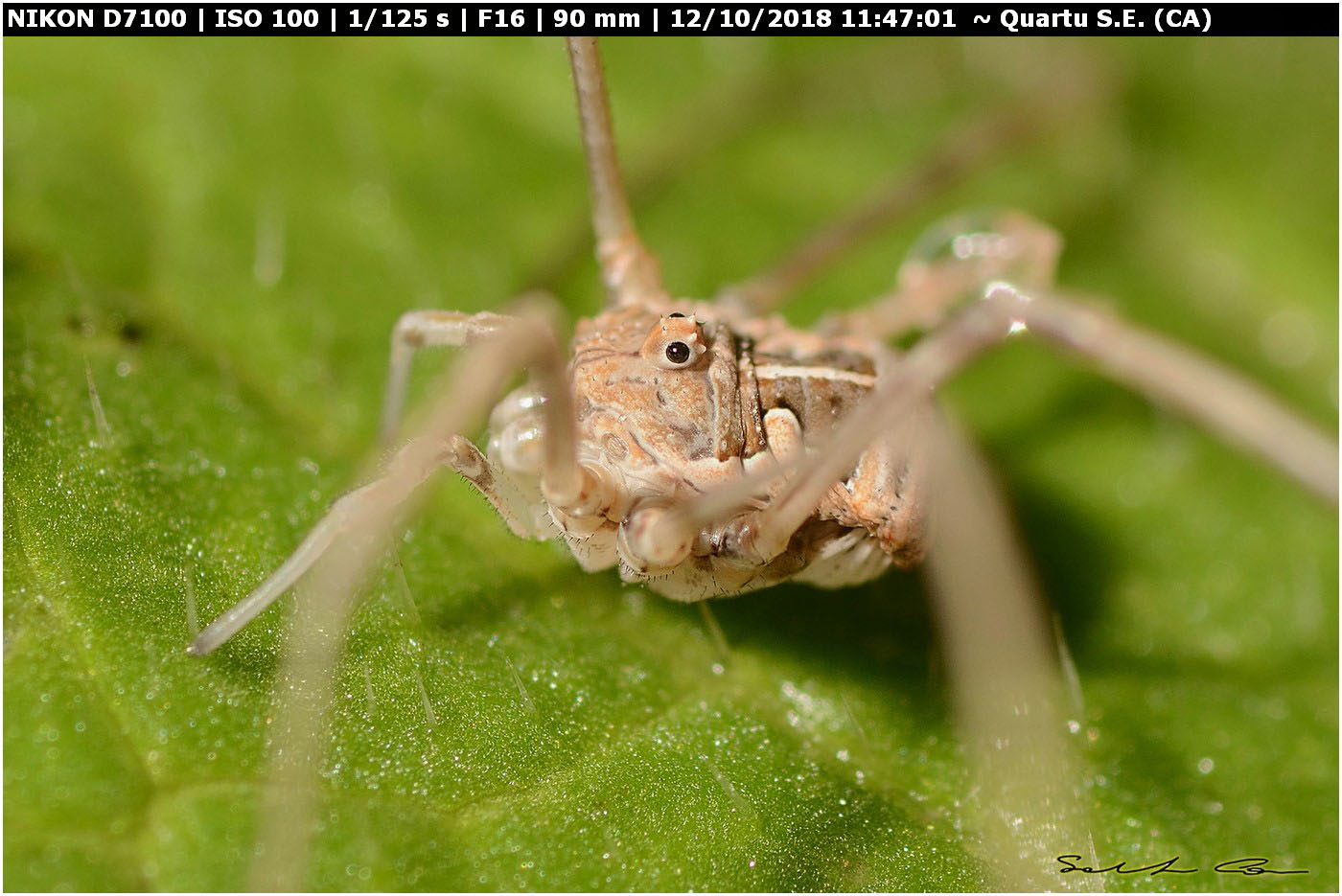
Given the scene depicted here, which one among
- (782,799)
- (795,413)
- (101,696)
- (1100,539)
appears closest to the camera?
(101,696)

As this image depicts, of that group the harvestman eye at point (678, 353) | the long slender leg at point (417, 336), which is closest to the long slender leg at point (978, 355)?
the harvestman eye at point (678, 353)

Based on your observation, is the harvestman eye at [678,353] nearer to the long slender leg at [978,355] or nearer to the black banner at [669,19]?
the long slender leg at [978,355]

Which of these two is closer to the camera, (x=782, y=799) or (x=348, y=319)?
(x=782, y=799)

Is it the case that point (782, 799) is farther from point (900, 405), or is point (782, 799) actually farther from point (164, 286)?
point (164, 286)

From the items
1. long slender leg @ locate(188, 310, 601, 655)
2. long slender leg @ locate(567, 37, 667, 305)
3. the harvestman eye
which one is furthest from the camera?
long slender leg @ locate(567, 37, 667, 305)

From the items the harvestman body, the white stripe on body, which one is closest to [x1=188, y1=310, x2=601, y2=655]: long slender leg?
the harvestman body

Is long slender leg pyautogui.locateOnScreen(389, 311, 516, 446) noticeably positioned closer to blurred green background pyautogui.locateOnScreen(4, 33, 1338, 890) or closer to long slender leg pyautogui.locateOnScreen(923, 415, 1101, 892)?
blurred green background pyautogui.locateOnScreen(4, 33, 1338, 890)

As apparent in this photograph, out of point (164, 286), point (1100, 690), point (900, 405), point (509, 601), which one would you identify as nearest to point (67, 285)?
point (164, 286)
